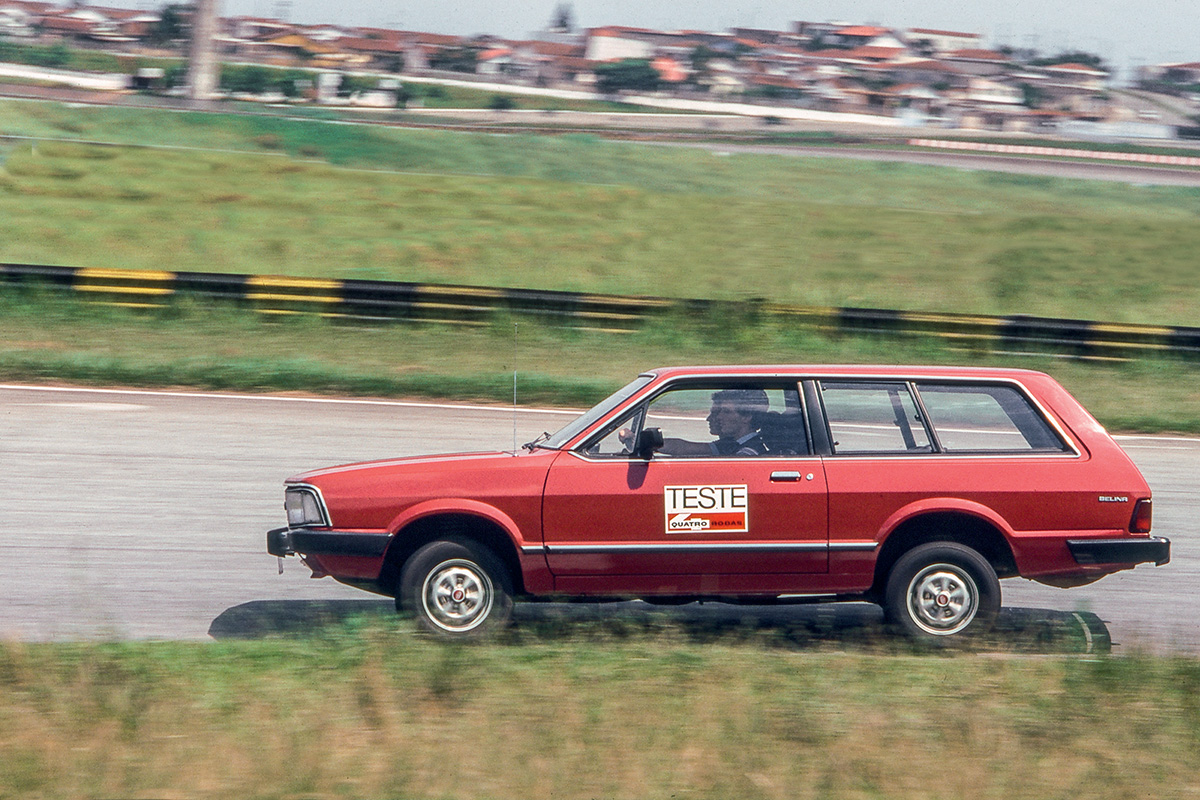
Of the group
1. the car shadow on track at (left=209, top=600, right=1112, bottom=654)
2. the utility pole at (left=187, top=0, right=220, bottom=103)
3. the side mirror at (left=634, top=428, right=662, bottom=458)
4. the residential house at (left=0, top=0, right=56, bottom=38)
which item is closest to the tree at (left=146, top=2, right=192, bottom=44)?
the utility pole at (left=187, top=0, right=220, bottom=103)

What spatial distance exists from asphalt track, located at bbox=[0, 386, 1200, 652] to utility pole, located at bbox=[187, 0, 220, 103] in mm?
19176

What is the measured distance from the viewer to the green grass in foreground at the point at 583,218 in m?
24.9

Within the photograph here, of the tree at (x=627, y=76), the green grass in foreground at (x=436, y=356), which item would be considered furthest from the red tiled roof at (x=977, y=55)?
the green grass in foreground at (x=436, y=356)

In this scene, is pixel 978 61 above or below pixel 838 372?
above

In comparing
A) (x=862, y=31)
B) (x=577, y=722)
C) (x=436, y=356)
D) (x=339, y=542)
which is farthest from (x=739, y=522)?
(x=862, y=31)

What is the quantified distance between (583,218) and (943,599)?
75.6 feet

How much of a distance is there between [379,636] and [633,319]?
42.6 feet

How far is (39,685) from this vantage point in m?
5.15

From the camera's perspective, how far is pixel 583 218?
2858cm

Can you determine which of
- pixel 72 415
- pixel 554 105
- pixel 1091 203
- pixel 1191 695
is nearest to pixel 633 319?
pixel 72 415

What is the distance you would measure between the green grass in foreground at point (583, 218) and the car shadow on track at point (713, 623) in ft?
53.0

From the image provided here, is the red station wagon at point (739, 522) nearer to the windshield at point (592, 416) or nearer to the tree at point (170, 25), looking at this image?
the windshield at point (592, 416)

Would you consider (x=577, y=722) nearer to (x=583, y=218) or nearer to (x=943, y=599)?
(x=943, y=599)

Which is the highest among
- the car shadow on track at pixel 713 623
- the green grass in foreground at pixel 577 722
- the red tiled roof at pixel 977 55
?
the red tiled roof at pixel 977 55
